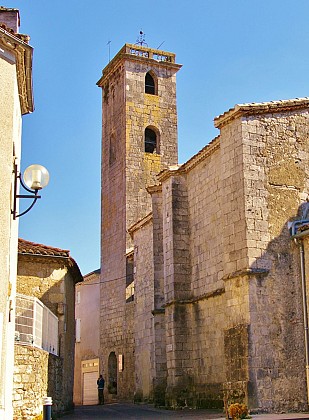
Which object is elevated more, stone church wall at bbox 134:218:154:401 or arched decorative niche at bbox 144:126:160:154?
arched decorative niche at bbox 144:126:160:154

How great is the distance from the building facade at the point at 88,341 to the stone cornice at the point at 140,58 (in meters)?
10.6

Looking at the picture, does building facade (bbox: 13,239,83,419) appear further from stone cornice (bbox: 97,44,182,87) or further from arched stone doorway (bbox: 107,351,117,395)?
stone cornice (bbox: 97,44,182,87)

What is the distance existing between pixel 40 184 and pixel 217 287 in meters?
9.13

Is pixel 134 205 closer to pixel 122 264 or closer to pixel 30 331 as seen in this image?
pixel 122 264

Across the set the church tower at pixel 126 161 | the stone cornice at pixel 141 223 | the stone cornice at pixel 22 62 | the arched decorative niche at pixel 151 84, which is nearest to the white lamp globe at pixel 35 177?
the stone cornice at pixel 22 62

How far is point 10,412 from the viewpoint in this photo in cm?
1033

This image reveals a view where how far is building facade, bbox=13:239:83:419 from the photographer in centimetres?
1193

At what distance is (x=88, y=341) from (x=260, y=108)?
22552mm

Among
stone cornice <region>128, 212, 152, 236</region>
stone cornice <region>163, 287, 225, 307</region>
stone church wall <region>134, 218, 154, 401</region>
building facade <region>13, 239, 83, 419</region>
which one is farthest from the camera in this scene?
stone cornice <region>128, 212, 152, 236</region>

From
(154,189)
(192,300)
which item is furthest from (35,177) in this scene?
(154,189)

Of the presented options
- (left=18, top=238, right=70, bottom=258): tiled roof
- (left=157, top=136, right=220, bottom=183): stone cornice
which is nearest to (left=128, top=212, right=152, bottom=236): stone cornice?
(left=157, top=136, right=220, bottom=183): stone cornice

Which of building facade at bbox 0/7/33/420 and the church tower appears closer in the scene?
building facade at bbox 0/7/33/420

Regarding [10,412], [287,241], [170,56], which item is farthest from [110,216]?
[10,412]

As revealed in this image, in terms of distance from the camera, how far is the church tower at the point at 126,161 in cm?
2850
